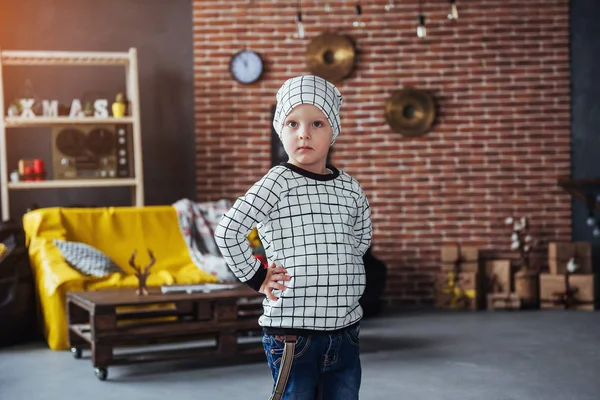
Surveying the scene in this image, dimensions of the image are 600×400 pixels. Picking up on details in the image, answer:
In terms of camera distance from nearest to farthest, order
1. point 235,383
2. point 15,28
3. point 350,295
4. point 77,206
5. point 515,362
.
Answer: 1. point 350,295
2. point 235,383
3. point 515,362
4. point 77,206
5. point 15,28

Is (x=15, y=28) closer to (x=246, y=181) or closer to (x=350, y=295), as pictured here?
(x=246, y=181)

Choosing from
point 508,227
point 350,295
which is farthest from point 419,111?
point 350,295

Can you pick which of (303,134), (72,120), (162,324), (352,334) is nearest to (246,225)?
(303,134)

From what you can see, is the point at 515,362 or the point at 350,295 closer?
the point at 350,295

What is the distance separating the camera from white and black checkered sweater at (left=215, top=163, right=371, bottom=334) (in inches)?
77.1

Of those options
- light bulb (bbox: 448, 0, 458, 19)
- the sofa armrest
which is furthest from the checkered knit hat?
light bulb (bbox: 448, 0, 458, 19)

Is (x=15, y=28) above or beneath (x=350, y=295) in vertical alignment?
above

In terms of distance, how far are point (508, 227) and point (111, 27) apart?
365cm

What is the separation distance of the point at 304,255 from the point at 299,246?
0.08ft

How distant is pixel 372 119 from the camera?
23.3 ft

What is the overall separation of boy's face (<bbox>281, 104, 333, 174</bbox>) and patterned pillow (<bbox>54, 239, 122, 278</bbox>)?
375cm

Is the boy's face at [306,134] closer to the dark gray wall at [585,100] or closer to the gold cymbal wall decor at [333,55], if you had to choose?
the gold cymbal wall decor at [333,55]

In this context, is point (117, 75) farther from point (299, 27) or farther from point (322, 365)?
point (322, 365)

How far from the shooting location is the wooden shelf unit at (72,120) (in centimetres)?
623
